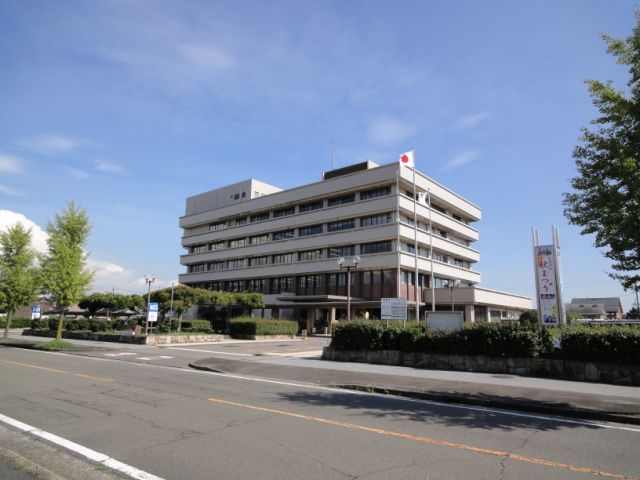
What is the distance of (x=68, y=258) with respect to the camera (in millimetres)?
24828

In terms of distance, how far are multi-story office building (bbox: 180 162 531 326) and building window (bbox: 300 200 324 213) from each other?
14cm

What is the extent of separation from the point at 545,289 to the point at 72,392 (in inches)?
618

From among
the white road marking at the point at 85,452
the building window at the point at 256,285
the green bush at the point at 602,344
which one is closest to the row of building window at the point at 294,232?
the building window at the point at 256,285

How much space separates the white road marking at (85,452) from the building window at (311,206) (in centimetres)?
5070

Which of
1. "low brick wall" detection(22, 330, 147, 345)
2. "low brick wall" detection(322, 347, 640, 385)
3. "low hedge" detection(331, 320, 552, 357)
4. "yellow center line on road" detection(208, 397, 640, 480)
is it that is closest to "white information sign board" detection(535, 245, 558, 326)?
"low hedge" detection(331, 320, 552, 357)

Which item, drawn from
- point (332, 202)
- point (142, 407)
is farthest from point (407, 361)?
point (332, 202)

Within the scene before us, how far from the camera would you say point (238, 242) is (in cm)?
6850

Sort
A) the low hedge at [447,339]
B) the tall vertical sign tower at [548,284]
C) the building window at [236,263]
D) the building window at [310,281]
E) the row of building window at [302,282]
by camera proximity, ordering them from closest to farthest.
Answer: the low hedge at [447,339] < the tall vertical sign tower at [548,284] < the row of building window at [302,282] < the building window at [310,281] < the building window at [236,263]

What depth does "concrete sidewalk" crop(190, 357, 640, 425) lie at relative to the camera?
9.01 meters

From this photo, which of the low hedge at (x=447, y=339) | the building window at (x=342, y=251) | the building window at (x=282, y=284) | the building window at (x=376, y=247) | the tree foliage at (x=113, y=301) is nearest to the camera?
the low hedge at (x=447, y=339)

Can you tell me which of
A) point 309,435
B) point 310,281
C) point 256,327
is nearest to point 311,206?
point 310,281

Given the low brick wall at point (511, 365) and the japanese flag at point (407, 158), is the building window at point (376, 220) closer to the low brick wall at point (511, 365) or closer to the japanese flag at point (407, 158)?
the japanese flag at point (407, 158)

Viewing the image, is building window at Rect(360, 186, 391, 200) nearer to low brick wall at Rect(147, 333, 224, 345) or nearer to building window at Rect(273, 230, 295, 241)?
building window at Rect(273, 230, 295, 241)

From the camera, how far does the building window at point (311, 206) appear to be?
5766 cm
